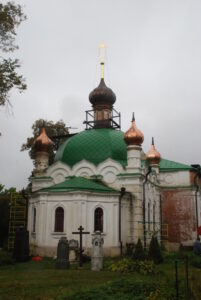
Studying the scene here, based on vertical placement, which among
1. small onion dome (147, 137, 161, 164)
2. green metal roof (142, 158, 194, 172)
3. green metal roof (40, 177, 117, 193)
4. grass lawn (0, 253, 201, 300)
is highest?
small onion dome (147, 137, 161, 164)

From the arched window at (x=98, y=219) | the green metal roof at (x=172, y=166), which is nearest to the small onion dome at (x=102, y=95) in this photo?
the green metal roof at (x=172, y=166)

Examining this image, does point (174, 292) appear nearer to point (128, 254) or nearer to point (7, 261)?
point (7, 261)

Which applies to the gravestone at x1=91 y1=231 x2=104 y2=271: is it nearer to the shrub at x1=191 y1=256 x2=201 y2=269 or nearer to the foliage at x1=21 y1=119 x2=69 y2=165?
the shrub at x1=191 y1=256 x2=201 y2=269

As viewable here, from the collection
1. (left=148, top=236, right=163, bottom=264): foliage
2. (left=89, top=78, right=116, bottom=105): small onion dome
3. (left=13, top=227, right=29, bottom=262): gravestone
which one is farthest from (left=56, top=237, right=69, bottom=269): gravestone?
(left=89, top=78, right=116, bottom=105): small onion dome

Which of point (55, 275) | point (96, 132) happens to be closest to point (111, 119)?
point (96, 132)

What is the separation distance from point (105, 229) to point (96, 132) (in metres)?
7.02

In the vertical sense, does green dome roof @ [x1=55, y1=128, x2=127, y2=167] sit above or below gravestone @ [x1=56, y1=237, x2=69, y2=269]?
above

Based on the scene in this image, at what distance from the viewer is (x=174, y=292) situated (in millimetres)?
7512

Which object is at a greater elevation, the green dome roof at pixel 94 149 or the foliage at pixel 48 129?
the foliage at pixel 48 129

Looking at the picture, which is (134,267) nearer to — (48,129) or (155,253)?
(155,253)

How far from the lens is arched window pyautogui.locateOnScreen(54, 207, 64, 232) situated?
697 inches

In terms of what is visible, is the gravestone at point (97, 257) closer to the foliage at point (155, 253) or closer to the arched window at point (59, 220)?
the foliage at point (155, 253)

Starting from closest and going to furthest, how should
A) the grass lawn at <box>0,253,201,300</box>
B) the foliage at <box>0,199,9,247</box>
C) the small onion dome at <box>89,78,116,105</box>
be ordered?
the grass lawn at <box>0,253,201,300</box>
the small onion dome at <box>89,78,116,105</box>
the foliage at <box>0,199,9,247</box>

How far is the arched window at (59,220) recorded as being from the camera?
1770 cm
